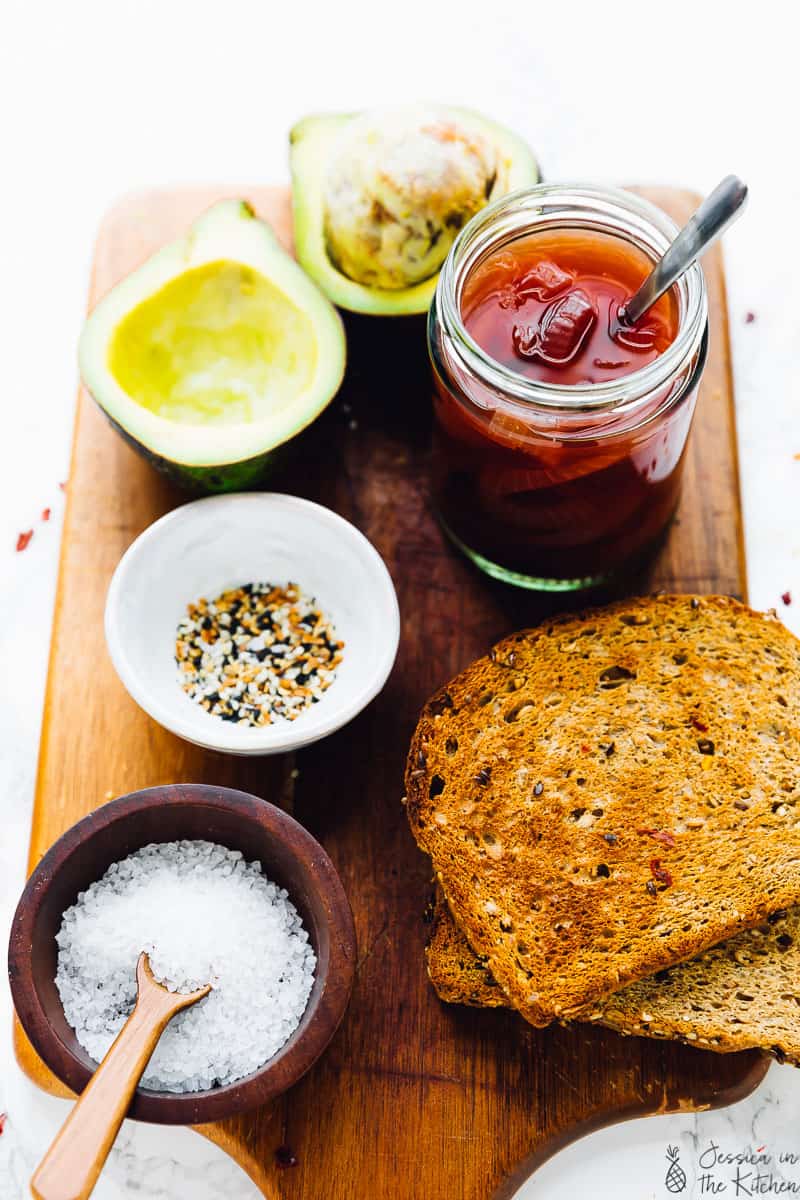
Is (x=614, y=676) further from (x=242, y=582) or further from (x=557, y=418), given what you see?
(x=242, y=582)

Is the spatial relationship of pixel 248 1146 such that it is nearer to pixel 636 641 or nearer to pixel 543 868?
pixel 543 868

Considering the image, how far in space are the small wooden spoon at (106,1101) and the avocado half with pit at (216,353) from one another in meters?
0.74

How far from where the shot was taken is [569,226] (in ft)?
5.61

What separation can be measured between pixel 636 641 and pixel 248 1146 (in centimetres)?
95

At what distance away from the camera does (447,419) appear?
1770 millimetres

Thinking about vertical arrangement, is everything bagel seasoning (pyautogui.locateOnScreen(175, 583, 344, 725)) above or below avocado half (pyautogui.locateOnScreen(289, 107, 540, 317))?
below

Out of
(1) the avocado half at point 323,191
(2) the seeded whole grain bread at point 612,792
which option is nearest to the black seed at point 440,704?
(2) the seeded whole grain bread at point 612,792

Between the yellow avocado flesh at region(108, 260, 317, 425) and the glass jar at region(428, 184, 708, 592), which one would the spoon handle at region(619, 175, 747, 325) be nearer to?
the glass jar at region(428, 184, 708, 592)

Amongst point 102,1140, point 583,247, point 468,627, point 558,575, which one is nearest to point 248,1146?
point 102,1140

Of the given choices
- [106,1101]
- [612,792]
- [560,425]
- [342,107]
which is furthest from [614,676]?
[342,107]

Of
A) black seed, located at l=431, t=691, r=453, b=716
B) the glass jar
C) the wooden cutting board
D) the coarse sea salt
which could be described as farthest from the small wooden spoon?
the glass jar

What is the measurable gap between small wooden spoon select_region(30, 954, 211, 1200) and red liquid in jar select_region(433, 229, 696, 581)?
0.83 m

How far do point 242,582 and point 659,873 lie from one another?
80 cm

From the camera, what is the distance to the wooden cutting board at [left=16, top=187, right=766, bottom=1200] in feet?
5.73
